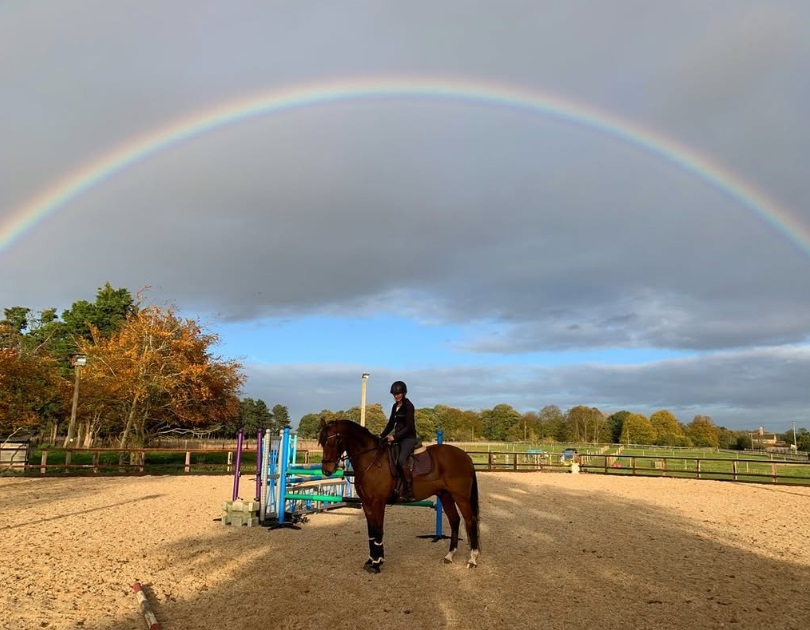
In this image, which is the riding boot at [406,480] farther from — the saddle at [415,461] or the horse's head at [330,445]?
the horse's head at [330,445]

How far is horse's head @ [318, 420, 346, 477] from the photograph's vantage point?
7891 mm

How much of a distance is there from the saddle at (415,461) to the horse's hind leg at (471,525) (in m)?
0.68

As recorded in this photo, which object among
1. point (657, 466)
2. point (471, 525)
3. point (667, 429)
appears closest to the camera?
point (471, 525)

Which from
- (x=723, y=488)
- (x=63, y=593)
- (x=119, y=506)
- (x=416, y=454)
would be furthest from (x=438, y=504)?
(x=723, y=488)

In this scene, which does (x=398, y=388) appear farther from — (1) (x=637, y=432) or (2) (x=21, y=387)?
(1) (x=637, y=432)

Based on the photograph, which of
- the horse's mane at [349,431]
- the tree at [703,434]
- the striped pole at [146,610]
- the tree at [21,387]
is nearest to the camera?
the striped pole at [146,610]

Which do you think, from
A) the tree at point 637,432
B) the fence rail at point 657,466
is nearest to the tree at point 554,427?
the tree at point 637,432

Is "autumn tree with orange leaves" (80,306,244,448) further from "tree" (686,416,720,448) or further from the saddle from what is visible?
"tree" (686,416,720,448)

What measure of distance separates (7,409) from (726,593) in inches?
1187

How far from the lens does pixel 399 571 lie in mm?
7758

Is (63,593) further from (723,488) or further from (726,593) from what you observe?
(723,488)

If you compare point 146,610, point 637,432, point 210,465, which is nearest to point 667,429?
point 637,432

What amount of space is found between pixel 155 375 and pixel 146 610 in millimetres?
27240

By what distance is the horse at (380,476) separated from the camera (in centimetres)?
773
